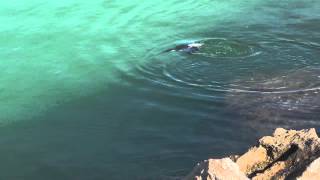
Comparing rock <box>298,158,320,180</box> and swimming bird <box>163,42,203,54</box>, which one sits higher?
rock <box>298,158,320,180</box>

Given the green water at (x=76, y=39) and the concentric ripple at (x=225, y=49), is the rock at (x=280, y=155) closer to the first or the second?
the green water at (x=76, y=39)

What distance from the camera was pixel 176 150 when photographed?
6.27m

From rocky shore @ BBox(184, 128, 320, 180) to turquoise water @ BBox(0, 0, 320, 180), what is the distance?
149cm

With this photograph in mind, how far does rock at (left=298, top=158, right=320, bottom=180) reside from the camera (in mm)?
3658

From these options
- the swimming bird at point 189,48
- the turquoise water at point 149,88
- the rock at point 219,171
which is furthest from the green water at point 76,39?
the rock at point 219,171

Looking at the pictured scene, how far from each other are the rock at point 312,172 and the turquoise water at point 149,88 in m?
2.20

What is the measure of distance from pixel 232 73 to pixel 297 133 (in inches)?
163

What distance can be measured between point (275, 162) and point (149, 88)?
422 centimetres

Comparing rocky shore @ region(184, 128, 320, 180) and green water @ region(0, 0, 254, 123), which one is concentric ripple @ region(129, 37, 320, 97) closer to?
green water @ region(0, 0, 254, 123)

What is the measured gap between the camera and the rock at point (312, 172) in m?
3.66

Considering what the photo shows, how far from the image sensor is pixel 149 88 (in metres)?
8.27

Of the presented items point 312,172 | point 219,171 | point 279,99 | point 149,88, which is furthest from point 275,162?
point 149,88

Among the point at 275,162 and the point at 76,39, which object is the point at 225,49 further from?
the point at 275,162

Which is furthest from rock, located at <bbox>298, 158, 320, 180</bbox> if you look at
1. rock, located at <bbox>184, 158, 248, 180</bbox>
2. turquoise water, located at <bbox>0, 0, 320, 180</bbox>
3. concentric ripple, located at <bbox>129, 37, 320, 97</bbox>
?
concentric ripple, located at <bbox>129, 37, 320, 97</bbox>
